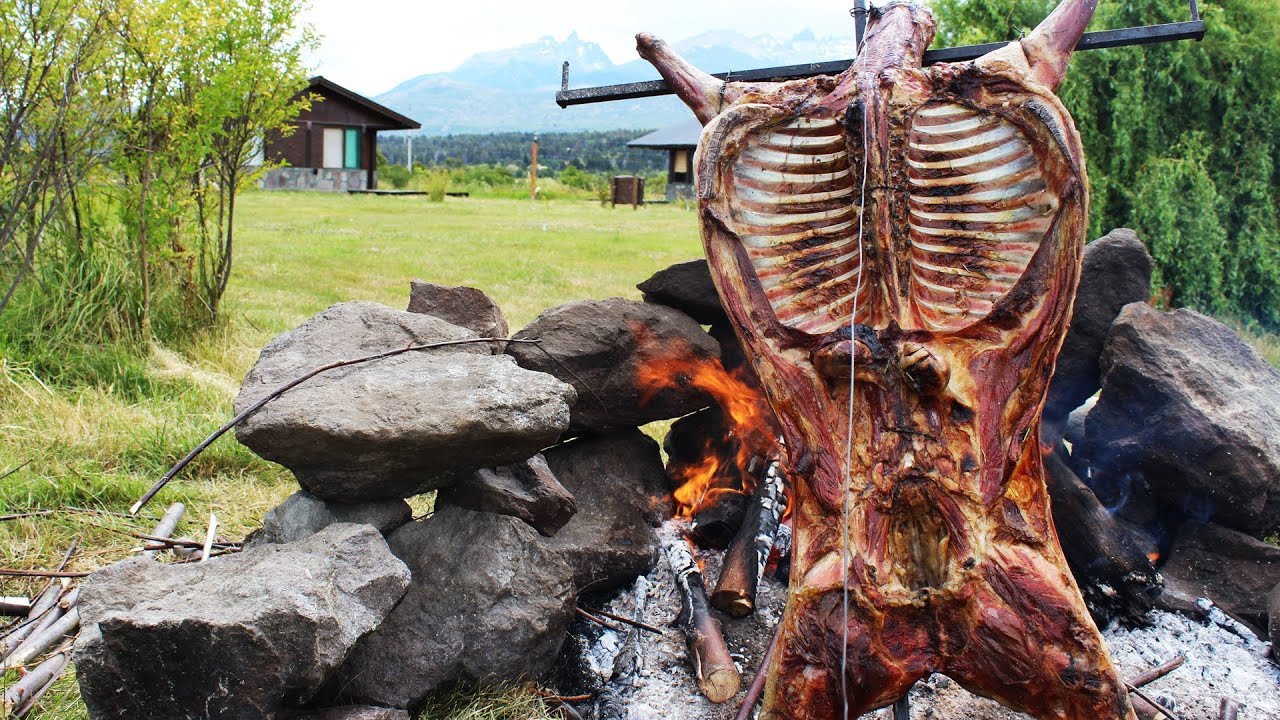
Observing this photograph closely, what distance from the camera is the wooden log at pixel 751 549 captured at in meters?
3.27

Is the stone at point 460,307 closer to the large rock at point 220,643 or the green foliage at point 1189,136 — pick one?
the large rock at point 220,643

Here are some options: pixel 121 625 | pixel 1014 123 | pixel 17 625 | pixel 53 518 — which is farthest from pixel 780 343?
pixel 53 518

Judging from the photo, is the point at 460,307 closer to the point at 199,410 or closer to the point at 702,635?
the point at 702,635

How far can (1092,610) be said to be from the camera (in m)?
3.31

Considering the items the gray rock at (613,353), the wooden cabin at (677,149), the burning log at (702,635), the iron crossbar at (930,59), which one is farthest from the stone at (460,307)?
the wooden cabin at (677,149)


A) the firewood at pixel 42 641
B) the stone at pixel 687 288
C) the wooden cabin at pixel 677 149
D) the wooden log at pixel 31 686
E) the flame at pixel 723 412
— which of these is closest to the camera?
the wooden log at pixel 31 686

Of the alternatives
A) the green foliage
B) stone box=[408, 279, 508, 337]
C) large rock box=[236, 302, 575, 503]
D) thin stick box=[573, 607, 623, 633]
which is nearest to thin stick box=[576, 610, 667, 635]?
thin stick box=[573, 607, 623, 633]

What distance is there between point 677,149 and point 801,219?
3161 centimetres

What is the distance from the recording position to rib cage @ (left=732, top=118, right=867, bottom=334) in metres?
2.83

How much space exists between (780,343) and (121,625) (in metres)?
1.75

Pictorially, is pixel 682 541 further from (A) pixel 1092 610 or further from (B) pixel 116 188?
(B) pixel 116 188

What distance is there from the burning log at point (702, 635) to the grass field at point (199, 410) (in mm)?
529

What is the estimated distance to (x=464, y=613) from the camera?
2912mm

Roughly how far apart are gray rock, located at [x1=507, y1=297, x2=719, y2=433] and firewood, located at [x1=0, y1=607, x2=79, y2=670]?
5.72 ft
